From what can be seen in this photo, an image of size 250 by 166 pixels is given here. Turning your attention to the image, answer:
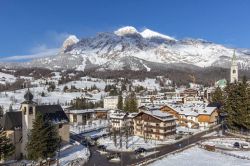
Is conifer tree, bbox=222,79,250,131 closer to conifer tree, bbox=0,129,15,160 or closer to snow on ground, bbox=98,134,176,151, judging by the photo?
snow on ground, bbox=98,134,176,151

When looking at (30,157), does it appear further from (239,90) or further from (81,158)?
(239,90)

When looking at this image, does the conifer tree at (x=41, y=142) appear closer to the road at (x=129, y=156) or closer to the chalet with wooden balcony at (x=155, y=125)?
the road at (x=129, y=156)

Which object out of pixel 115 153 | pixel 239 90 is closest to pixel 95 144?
pixel 115 153

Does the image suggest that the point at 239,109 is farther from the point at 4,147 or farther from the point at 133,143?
the point at 4,147

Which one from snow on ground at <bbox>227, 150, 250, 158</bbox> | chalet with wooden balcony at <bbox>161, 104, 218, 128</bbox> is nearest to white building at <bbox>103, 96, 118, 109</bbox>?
chalet with wooden balcony at <bbox>161, 104, 218, 128</bbox>

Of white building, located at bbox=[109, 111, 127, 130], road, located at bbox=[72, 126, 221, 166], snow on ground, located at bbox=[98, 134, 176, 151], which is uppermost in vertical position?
white building, located at bbox=[109, 111, 127, 130]

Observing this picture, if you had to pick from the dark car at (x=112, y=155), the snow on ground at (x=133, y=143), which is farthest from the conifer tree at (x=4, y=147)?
the snow on ground at (x=133, y=143)
